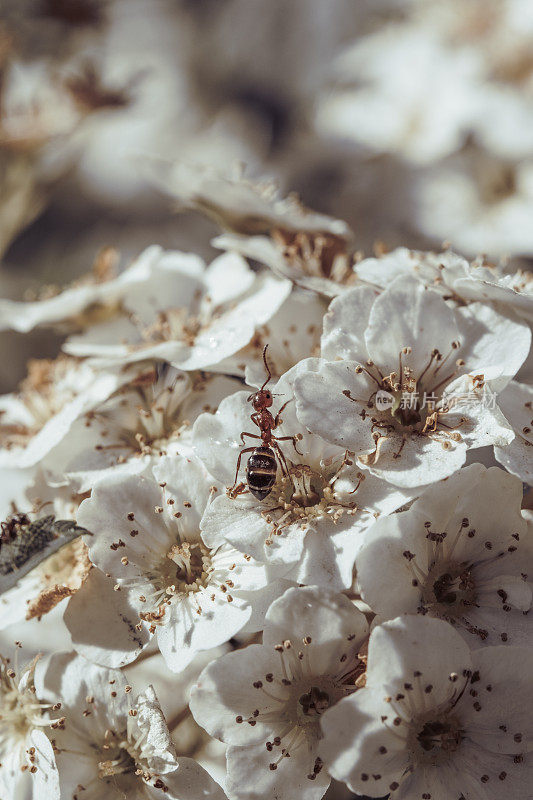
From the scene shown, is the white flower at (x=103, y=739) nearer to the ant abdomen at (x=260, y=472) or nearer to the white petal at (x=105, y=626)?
the white petal at (x=105, y=626)

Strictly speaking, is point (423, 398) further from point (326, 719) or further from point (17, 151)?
point (17, 151)

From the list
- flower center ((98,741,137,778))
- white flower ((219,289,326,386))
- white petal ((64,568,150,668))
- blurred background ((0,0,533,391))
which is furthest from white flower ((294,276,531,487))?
blurred background ((0,0,533,391))

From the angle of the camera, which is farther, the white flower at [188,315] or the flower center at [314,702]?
the white flower at [188,315]

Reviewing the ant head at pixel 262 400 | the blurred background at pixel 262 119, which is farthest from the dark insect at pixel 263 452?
the blurred background at pixel 262 119

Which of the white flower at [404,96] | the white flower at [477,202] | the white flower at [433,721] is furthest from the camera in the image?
→ the white flower at [404,96]

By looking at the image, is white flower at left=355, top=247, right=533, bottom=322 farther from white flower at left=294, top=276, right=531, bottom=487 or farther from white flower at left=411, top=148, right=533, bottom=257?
white flower at left=411, top=148, right=533, bottom=257

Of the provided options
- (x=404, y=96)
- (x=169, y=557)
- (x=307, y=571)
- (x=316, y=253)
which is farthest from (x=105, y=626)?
(x=404, y=96)
